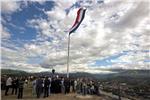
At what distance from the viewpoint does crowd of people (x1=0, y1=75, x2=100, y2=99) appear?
23703 mm

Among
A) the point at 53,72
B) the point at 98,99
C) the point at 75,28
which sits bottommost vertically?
the point at 98,99

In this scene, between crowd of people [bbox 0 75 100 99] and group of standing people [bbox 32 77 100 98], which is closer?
crowd of people [bbox 0 75 100 99]

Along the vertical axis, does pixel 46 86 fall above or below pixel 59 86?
above

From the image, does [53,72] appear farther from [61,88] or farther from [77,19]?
[77,19]

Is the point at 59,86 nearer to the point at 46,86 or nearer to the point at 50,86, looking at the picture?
the point at 50,86

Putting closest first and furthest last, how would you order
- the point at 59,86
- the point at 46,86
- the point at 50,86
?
the point at 46,86 < the point at 50,86 < the point at 59,86

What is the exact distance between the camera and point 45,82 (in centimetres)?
2420

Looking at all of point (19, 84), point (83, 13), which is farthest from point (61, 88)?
point (83, 13)

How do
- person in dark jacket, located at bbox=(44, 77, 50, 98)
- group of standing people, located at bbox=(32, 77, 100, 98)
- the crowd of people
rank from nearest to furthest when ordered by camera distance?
1. the crowd of people
2. group of standing people, located at bbox=(32, 77, 100, 98)
3. person in dark jacket, located at bbox=(44, 77, 50, 98)

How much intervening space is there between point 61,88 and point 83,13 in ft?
26.4

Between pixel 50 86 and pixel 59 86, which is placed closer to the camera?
pixel 50 86

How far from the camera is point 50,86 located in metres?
25.9

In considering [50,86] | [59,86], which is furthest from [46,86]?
[59,86]

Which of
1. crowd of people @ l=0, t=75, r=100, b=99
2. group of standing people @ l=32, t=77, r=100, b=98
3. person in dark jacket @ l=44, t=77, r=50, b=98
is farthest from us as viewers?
person in dark jacket @ l=44, t=77, r=50, b=98
